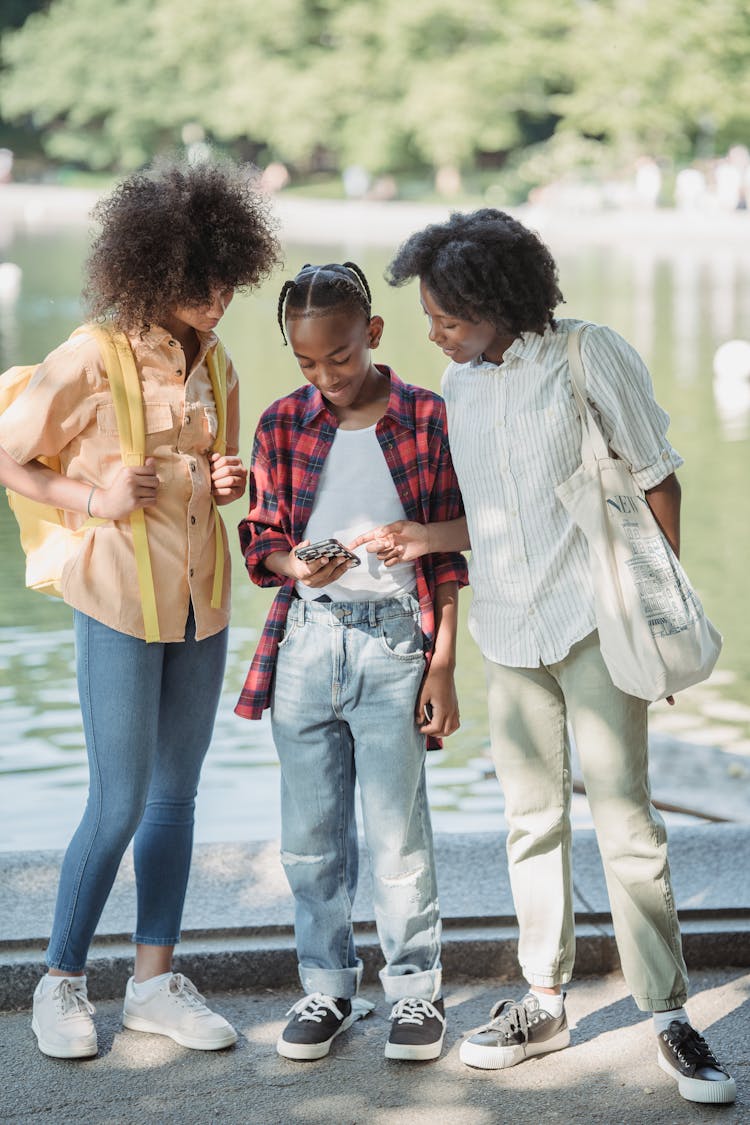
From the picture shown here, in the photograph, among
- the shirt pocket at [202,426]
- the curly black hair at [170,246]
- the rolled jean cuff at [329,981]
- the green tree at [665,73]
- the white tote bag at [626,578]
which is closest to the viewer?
the white tote bag at [626,578]

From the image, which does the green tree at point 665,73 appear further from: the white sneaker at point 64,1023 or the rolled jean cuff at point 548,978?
the white sneaker at point 64,1023

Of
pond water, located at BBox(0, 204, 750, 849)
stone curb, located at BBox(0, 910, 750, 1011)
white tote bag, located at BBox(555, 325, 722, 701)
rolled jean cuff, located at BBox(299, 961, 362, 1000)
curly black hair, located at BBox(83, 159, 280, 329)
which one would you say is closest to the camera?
white tote bag, located at BBox(555, 325, 722, 701)

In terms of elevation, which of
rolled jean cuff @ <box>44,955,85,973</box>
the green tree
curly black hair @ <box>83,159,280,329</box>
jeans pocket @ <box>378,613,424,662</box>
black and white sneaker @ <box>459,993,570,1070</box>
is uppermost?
the green tree

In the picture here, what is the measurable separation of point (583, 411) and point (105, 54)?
65.1 meters

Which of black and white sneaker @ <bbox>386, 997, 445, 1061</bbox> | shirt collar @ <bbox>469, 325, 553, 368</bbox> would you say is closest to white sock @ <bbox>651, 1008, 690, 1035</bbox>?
black and white sneaker @ <bbox>386, 997, 445, 1061</bbox>

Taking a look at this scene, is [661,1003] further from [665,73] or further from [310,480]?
[665,73]

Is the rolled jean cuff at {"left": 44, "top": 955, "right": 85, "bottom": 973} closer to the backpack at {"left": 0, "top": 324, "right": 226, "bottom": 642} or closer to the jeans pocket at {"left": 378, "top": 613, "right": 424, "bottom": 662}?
the backpack at {"left": 0, "top": 324, "right": 226, "bottom": 642}

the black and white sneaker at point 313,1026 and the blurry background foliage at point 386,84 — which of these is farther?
the blurry background foliage at point 386,84

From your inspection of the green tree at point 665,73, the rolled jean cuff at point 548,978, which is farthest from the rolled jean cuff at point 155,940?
the green tree at point 665,73

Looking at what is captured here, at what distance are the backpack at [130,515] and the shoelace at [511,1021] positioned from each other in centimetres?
105

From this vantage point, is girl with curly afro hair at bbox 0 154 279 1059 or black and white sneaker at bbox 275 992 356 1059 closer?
girl with curly afro hair at bbox 0 154 279 1059

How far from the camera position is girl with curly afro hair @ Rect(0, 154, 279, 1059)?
2.90m

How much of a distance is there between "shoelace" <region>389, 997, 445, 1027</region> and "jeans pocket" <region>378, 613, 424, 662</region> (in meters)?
0.73

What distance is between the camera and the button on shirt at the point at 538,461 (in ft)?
9.20
